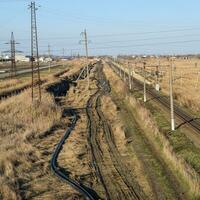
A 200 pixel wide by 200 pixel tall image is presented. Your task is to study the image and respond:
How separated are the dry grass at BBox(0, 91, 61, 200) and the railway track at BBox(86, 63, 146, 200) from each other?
2.76m

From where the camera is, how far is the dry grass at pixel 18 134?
16.8m

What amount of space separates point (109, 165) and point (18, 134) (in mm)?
7056

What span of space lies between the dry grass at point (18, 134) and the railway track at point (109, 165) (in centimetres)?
276

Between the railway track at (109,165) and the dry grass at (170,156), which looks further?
the railway track at (109,165)

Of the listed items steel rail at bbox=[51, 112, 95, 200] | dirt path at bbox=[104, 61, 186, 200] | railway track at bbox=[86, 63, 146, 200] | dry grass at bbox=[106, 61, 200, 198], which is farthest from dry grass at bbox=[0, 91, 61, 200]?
dry grass at bbox=[106, 61, 200, 198]

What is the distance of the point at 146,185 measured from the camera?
54.2 feet

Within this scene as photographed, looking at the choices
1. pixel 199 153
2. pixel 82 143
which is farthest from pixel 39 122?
pixel 199 153

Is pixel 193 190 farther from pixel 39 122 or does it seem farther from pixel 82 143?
pixel 39 122

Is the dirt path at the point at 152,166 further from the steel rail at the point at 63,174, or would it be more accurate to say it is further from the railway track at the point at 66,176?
the steel rail at the point at 63,174

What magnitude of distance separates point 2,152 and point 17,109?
15.0 meters

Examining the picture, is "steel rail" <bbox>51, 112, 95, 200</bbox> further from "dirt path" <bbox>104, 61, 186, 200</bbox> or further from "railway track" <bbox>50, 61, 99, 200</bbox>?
"dirt path" <bbox>104, 61, 186, 200</bbox>

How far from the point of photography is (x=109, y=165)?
786 inches

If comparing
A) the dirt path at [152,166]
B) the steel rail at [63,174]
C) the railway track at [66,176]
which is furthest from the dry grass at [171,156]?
the steel rail at [63,174]

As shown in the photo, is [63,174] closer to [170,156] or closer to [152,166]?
[152,166]
